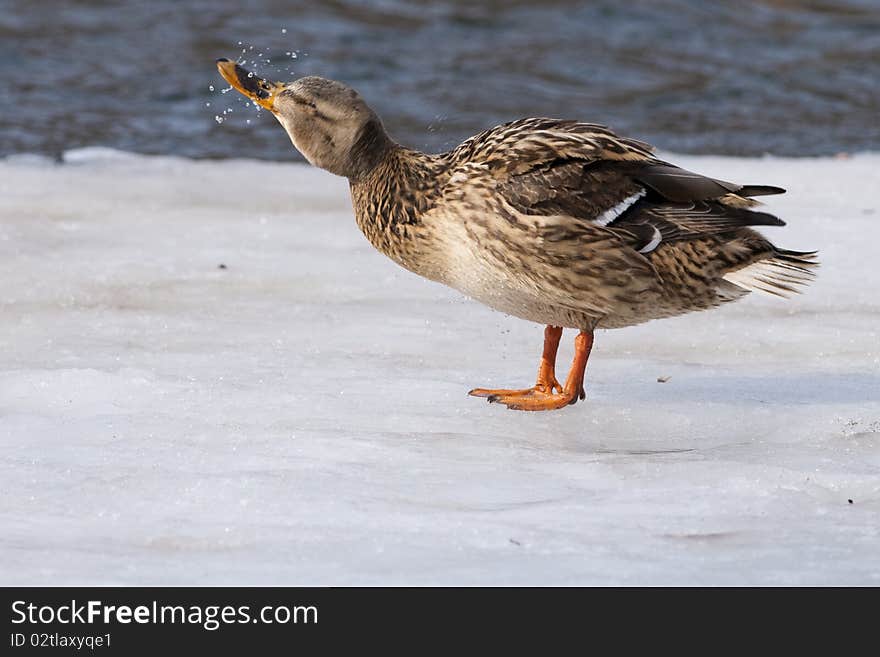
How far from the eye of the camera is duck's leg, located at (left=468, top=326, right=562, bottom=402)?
4648mm

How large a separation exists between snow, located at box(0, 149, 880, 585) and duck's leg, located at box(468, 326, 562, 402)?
0.10 metres

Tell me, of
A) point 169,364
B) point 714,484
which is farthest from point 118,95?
point 714,484

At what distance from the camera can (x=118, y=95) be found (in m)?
11.0

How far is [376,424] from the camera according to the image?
431cm

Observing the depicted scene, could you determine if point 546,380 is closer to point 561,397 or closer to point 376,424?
point 561,397

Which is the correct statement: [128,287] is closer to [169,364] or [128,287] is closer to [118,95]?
[169,364]

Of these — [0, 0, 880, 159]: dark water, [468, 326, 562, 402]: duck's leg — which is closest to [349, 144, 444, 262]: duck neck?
[468, 326, 562, 402]: duck's leg

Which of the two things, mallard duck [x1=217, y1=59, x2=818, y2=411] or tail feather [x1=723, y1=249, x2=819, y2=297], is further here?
tail feather [x1=723, y1=249, x2=819, y2=297]

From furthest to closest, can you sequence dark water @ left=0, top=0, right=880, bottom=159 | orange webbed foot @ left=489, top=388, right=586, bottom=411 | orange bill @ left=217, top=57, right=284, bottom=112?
dark water @ left=0, top=0, right=880, bottom=159, orange bill @ left=217, top=57, right=284, bottom=112, orange webbed foot @ left=489, top=388, right=586, bottom=411

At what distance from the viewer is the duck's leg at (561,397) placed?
4598 mm

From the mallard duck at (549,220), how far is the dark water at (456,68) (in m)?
5.01

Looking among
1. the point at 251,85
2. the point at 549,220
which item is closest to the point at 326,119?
the point at 251,85

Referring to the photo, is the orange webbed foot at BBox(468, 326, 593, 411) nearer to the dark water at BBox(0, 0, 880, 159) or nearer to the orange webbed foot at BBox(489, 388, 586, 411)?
the orange webbed foot at BBox(489, 388, 586, 411)

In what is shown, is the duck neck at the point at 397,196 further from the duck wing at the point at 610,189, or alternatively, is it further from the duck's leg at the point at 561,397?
the duck's leg at the point at 561,397
